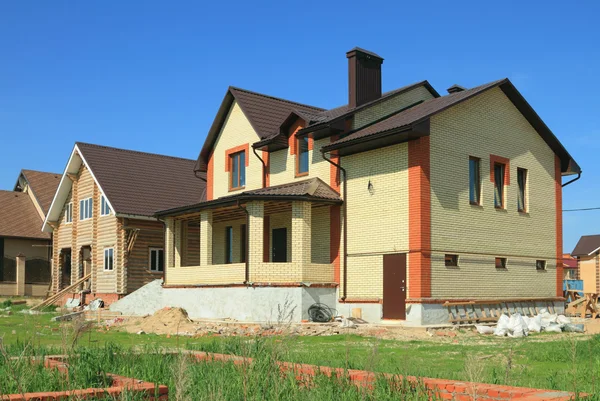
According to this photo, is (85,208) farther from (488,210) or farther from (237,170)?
(488,210)

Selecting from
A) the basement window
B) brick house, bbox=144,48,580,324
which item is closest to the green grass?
brick house, bbox=144,48,580,324

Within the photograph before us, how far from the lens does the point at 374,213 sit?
2098cm

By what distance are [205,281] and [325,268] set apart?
14.9 feet

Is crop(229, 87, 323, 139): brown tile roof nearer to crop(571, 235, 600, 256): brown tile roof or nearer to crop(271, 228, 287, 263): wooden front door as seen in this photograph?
crop(271, 228, 287, 263): wooden front door

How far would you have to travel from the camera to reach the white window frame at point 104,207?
1264 inches

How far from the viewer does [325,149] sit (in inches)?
870

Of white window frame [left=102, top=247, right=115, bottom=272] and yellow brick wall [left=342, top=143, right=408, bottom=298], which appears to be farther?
white window frame [left=102, top=247, right=115, bottom=272]

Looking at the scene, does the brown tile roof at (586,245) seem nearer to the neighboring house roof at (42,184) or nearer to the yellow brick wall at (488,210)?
the yellow brick wall at (488,210)

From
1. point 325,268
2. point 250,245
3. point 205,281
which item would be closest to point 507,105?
point 325,268

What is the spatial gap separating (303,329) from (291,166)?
761 cm

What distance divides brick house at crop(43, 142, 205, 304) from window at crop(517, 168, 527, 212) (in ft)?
47.1

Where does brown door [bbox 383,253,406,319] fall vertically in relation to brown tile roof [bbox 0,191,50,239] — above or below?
below

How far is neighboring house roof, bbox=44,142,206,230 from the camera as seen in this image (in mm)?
31755

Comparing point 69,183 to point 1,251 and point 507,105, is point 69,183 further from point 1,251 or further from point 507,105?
point 507,105
